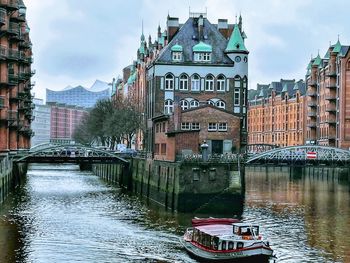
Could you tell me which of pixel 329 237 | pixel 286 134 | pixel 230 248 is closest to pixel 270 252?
pixel 230 248

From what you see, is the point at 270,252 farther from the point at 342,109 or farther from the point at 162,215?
the point at 342,109

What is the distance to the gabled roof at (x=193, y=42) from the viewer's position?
98.9m

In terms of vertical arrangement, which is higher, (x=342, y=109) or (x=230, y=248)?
(x=342, y=109)

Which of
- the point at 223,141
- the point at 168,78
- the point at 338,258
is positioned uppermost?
the point at 168,78

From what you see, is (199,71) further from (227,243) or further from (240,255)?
(240,255)

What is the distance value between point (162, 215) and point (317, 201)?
85.7ft

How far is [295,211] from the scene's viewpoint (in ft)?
245

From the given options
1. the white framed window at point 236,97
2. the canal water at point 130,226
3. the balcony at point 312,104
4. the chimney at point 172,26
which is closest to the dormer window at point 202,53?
the chimney at point 172,26

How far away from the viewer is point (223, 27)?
105625mm

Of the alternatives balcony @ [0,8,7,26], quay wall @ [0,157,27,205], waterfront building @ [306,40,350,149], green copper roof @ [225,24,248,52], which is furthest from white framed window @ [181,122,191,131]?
waterfront building @ [306,40,350,149]

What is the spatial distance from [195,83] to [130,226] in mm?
41061

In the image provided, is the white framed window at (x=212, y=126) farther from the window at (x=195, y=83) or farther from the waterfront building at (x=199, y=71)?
the window at (x=195, y=83)

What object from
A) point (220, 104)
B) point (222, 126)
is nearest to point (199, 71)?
point (220, 104)

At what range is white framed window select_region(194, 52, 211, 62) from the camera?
325ft
